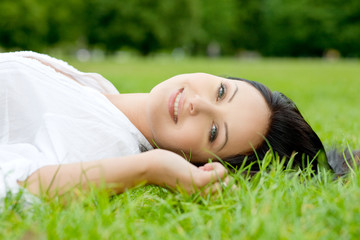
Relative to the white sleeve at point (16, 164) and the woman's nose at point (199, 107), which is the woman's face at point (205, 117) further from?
the white sleeve at point (16, 164)

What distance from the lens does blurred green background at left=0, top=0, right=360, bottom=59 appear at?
3009cm

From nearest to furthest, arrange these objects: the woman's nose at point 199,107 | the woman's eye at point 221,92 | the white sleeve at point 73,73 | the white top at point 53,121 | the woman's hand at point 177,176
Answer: the woman's hand at point 177,176, the white top at point 53,121, the woman's nose at point 199,107, the woman's eye at point 221,92, the white sleeve at point 73,73

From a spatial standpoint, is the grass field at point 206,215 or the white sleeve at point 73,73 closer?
the grass field at point 206,215

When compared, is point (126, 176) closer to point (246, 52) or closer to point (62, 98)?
point (62, 98)

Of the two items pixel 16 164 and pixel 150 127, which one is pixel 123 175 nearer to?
pixel 16 164

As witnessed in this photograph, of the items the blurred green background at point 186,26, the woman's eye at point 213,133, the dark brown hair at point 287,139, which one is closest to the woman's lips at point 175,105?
the woman's eye at point 213,133

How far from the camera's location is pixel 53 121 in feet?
8.47

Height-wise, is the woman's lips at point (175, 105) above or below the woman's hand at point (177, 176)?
above

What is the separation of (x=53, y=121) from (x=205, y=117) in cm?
94

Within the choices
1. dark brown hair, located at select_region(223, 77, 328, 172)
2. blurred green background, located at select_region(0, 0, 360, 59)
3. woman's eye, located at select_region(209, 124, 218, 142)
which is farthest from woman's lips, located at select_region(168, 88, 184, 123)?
blurred green background, located at select_region(0, 0, 360, 59)

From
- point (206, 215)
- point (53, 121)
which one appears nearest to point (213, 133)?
point (206, 215)

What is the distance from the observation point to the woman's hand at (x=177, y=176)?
7.18ft

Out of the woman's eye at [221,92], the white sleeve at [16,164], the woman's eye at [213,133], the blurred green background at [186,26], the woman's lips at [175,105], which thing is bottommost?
the blurred green background at [186,26]

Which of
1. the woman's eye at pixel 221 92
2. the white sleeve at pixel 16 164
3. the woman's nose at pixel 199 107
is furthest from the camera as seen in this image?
the woman's eye at pixel 221 92
